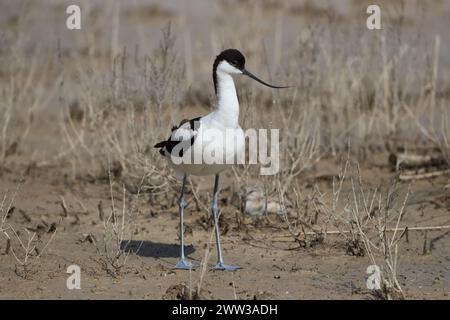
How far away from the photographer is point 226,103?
5.12 meters

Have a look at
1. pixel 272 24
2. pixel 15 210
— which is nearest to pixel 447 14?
pixel 272 24

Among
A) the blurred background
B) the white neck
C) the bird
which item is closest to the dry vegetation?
the blurred background

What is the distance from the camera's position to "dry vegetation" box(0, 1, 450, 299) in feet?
18.5

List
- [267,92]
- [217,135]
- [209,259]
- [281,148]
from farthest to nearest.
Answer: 1. [267,92]
2. [281,148]
3. [209,259]
4. [217,135]

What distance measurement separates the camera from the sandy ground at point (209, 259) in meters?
4.75

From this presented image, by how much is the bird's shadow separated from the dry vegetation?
0.04 meters

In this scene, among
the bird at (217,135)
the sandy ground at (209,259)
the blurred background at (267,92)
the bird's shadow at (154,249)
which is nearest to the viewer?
the sandy ground at (209,259)

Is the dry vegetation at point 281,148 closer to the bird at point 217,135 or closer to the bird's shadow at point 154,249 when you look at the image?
the bird's shadow at point 154,249

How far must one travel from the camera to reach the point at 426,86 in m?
7.76

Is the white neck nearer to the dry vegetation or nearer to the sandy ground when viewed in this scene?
the dry vegetation

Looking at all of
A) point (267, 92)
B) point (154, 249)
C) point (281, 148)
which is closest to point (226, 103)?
point (154, 249)

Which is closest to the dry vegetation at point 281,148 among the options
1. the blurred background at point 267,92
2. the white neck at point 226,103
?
the blurred background at point 267,92

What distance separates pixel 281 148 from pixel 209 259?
1.36 m

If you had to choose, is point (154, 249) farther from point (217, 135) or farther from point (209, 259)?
point (217, 135)
